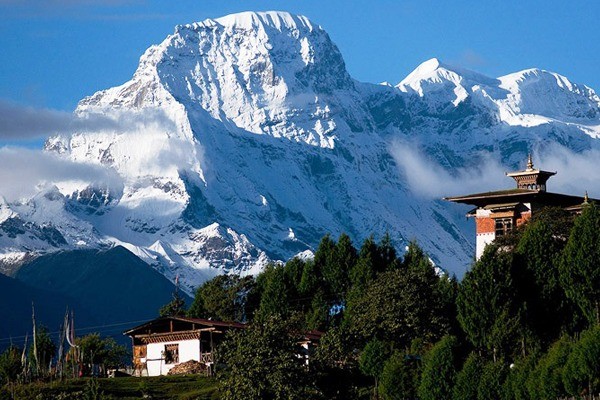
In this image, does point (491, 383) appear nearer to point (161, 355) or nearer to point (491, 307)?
point (491, 307)

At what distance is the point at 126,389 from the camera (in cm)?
9900

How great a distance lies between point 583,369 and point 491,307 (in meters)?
14.1

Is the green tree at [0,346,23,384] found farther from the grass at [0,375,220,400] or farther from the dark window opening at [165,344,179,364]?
the dark window opening at [165,344,179,364]

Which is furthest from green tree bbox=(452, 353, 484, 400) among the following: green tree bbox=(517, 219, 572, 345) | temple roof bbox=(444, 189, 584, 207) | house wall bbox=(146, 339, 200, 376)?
house wall bbox=(146, 339, 200, 376)

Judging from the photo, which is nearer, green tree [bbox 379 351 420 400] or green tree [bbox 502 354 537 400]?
green tree [bbox 502 354 537 400]

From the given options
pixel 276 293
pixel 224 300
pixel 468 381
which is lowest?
pixel 468 381

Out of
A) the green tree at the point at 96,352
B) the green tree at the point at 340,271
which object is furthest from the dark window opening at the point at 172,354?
the green tree at the point at 340,271

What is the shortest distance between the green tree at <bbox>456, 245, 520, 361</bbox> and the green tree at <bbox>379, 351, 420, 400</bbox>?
4.98 meters

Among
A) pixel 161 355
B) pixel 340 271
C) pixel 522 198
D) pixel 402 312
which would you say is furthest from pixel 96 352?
pixel 522 198

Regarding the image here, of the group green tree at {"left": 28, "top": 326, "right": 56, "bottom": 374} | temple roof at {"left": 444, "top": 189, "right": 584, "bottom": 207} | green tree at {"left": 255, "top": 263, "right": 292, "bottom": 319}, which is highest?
temple roof at {"left": 444, "top": 189, "right": 584, "bottom": 207}

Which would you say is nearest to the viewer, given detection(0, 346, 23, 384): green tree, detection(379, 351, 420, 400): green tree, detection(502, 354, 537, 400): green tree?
detection(502, 354, 537, 400): green tree

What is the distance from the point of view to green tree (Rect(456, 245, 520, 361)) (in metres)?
91.5

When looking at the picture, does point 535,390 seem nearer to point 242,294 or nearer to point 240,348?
point 240,348

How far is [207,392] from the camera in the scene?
314ft
